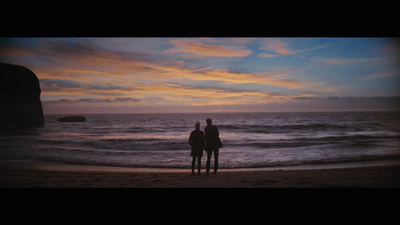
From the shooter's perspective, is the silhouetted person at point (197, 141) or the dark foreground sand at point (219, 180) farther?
the silhouetted person at point (197, 141)

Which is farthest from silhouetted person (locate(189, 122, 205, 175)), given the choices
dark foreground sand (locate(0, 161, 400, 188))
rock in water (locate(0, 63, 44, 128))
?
rock in water (locate(0, 63, 44, 128))

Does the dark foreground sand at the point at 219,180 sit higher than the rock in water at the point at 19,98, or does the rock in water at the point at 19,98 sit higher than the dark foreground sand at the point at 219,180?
the rock in water at the point at 19,98

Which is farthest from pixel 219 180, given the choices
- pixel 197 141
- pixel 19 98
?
pixel 19 98

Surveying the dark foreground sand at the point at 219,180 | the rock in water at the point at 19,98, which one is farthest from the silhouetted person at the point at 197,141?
the rock in water at the point at 19,98

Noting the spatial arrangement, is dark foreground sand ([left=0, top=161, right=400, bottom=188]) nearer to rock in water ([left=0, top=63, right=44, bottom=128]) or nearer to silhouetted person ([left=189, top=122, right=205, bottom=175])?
silhouetted person ([left=189, top=122, right=205, bottom=175])

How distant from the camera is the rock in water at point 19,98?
3020cm

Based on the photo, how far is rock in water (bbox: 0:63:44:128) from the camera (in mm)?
30203

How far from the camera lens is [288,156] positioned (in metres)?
11.2

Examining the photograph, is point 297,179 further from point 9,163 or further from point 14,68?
point 14,68

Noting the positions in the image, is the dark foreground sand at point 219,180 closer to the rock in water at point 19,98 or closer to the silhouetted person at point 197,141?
the silhouetted person at point 197,141

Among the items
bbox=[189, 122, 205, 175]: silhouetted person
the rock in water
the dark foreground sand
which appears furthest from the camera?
the rock in water

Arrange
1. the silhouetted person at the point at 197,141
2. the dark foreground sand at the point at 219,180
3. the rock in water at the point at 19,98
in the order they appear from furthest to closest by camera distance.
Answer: the rock in water at the point at 19,98
the silhouetted person at the point at 197,141
the dark foreground sand at the point at 219,180
